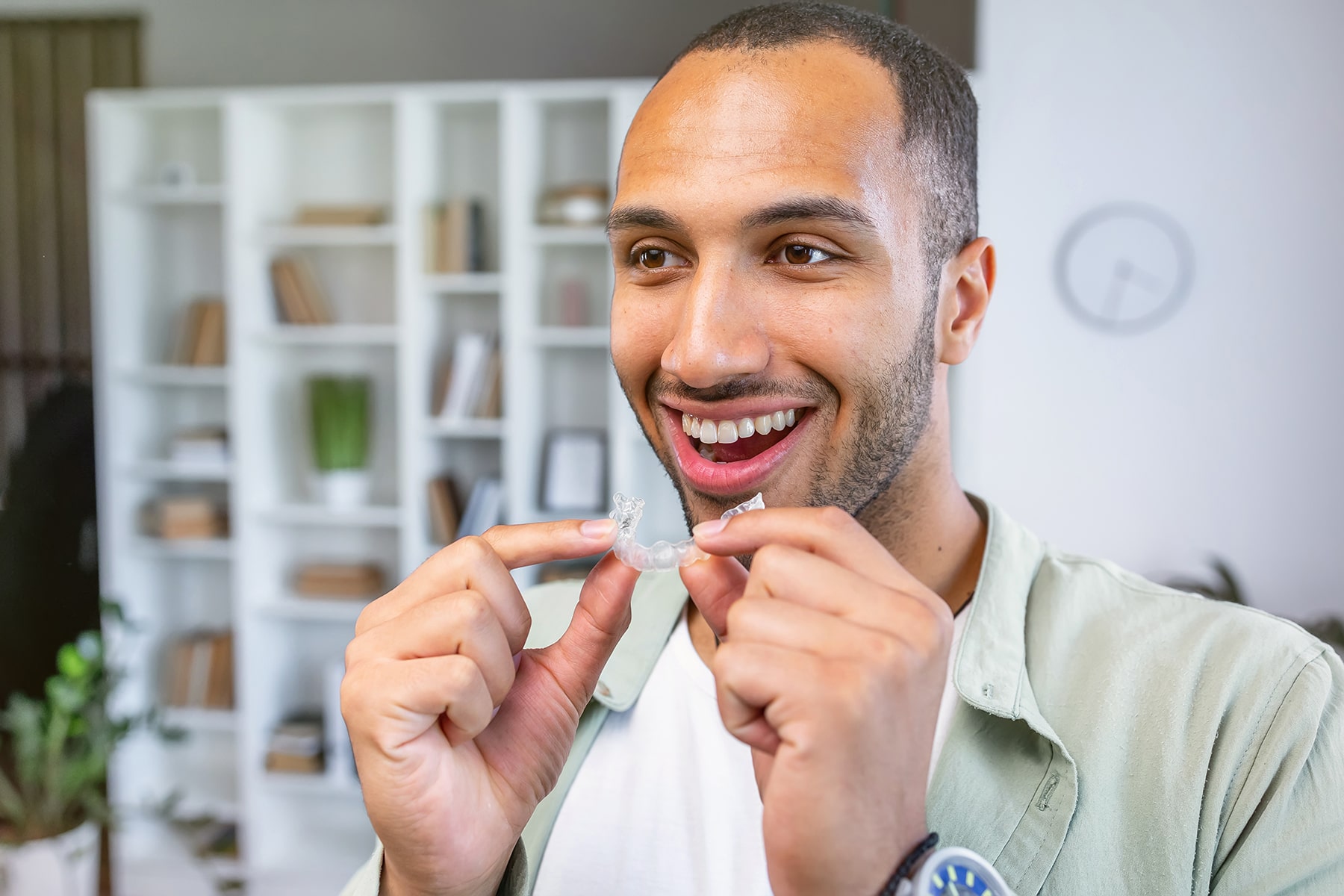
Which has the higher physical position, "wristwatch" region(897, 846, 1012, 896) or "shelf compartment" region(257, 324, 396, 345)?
"shelf compartment" region(257, 324, 396, 345)

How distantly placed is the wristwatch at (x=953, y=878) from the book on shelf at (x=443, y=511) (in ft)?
10.4

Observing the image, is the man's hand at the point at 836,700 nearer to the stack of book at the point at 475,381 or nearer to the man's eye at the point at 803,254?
the man's eye at the point at 803,254

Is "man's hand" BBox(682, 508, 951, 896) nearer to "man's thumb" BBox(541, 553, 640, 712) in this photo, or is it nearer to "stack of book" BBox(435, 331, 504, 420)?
"man's thumb" BBox(541, 553, 640, 712)

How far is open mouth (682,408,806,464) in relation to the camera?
108 centimetres

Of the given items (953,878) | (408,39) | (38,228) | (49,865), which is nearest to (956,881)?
(953,878)

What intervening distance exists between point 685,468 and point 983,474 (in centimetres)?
239

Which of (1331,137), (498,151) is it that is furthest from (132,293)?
(1331,137)

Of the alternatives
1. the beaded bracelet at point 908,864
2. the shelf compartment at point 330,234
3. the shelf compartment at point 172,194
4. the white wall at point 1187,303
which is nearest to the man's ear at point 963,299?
the beaded bracelet at point 908,864

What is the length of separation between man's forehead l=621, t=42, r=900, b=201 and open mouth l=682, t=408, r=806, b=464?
0.26 m

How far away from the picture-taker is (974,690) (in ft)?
3.30

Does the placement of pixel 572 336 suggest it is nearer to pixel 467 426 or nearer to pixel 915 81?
pixel 467 426

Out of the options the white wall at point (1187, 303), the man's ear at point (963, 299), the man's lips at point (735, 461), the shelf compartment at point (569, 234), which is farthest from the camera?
the shelf compartment at point (569, 234)

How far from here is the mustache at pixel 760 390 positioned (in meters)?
1.03

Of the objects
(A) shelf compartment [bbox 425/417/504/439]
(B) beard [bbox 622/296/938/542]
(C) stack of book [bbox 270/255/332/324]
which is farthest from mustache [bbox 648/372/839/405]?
(C) stack of book [bbox 270/255/332/324]
